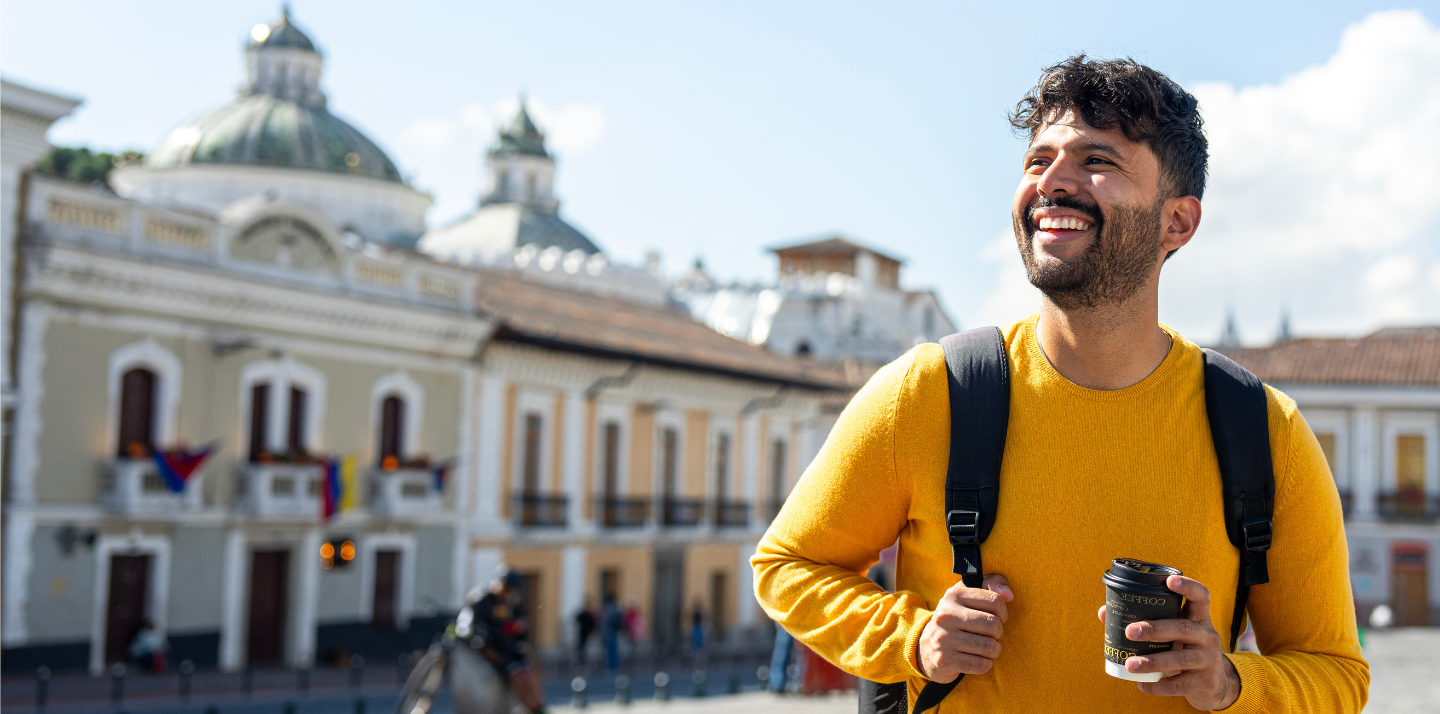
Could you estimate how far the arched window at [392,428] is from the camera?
28406mm

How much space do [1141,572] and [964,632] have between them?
0.33 m

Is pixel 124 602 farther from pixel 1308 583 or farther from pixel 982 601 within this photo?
pixel 1308 583

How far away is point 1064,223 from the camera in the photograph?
2.67m

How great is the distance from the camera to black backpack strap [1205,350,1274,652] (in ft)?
8.71

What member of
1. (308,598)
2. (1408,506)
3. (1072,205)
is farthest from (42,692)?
(1408,506)

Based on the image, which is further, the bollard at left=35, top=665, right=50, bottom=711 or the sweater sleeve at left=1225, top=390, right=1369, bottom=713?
the bollard at left=35, top=665, right=50, bottom=711

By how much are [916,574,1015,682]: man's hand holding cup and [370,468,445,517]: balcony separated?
85.5 ft

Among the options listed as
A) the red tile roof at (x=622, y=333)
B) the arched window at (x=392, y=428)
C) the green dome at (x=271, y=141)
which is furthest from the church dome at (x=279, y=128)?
the arched window at (x=392, y=428)

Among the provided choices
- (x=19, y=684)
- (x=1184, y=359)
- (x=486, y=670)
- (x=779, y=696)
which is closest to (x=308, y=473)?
(x=19, y=684)

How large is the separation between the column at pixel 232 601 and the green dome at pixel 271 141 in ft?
111

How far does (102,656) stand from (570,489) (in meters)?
11.7

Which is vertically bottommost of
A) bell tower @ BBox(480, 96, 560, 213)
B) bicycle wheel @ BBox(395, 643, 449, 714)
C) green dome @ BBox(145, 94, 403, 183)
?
bicycle wheel @ BBox(395, 643, 449, 714)

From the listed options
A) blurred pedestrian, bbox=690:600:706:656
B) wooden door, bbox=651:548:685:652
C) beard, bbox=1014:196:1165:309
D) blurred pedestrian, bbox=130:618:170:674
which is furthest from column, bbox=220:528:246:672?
beard, bbox=1014:196:1165:309

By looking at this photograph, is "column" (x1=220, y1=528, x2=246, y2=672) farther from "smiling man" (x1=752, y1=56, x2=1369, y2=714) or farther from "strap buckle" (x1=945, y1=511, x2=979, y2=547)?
"strap buckle" (x1=945, y1=511, x2=979, y2=547)
